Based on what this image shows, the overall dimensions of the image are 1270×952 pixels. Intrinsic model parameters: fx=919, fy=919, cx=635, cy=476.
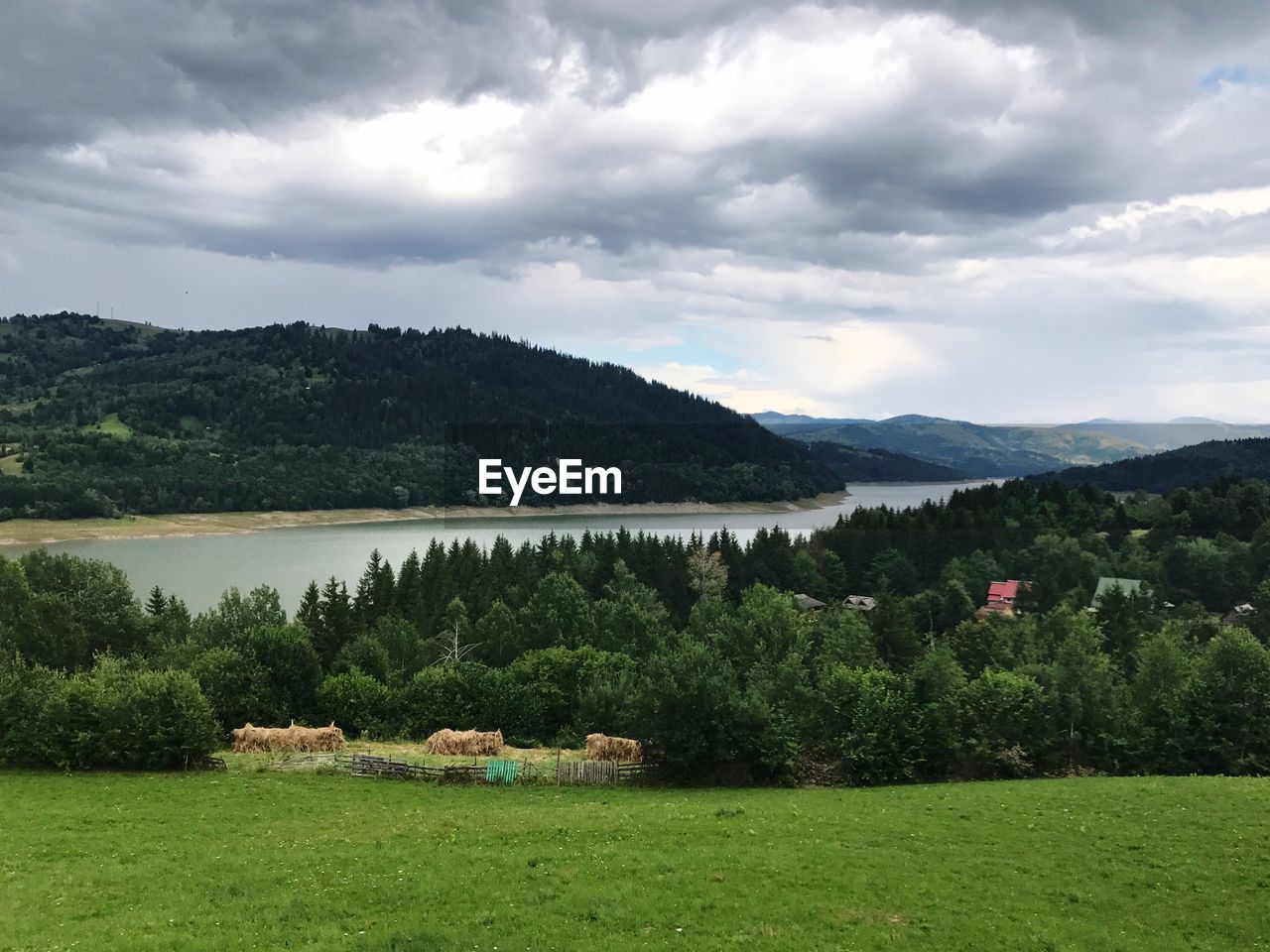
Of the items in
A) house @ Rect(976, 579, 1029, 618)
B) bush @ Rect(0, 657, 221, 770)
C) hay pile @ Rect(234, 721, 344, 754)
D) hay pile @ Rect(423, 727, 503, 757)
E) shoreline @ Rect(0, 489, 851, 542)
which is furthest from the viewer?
shoreline @ Rect(0, 489, 851, 542)

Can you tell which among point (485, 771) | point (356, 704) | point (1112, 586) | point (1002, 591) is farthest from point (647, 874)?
point (1002, 591)

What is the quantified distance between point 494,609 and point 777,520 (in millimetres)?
126579

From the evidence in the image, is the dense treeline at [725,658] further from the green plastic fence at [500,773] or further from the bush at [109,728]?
the green plastic fence at [500,773]

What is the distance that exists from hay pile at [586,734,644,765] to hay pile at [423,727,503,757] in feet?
13.2

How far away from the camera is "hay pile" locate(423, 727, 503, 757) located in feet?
116

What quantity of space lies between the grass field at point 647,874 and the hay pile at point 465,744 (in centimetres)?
1055

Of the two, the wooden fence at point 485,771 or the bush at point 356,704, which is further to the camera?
the bush at point 356,704

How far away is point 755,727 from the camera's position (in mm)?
31766

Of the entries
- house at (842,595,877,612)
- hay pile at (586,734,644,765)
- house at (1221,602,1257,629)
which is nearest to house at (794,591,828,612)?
house at (842,595,877,612)

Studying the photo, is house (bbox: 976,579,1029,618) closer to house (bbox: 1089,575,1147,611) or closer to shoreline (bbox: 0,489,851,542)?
house (bbox: 1089,575,1147,611)

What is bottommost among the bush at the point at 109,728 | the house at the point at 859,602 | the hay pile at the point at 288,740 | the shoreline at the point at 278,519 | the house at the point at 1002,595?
the house at the point at 859,602

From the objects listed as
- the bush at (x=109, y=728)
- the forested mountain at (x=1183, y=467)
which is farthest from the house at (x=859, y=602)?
the forested mountain at (x=1183, y=467)

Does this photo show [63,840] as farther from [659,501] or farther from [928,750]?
[659,501]

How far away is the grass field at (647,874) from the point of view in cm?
1398
